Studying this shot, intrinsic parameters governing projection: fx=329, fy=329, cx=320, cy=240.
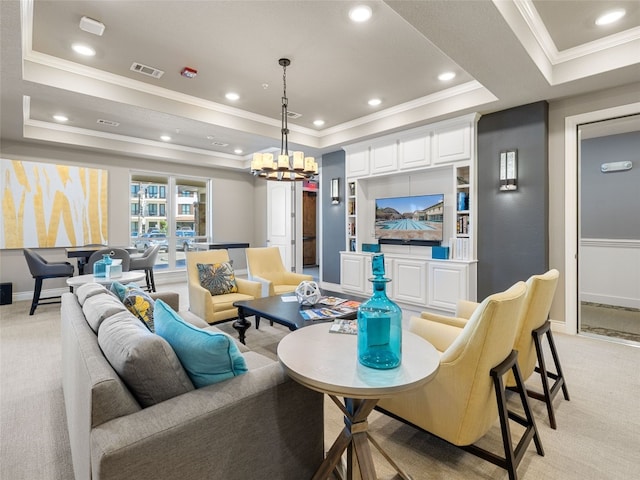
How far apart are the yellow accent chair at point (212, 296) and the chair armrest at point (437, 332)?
2.17 m

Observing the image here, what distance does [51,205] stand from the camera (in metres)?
5.71

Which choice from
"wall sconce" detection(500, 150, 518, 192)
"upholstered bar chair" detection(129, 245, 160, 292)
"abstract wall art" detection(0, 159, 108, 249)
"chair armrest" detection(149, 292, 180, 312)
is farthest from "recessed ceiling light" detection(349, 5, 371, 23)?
A: "abstract wall art" detection(0, 159, 108, 249)

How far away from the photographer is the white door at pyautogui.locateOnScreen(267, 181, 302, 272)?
293 inches

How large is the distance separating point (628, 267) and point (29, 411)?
733 cm

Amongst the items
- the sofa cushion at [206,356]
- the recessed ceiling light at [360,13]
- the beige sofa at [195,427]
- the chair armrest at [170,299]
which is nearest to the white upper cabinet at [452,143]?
the recessed ceiling light at [360,13]

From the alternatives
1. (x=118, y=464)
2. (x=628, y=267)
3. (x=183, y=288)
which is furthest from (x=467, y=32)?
(x=183, y=288)

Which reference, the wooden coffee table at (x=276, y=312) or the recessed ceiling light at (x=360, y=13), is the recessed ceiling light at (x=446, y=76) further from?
the wooden coffee table at (x=276, y=312)

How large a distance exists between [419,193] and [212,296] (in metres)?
3.40

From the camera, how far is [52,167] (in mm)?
5711

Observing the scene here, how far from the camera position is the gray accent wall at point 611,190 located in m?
4.98

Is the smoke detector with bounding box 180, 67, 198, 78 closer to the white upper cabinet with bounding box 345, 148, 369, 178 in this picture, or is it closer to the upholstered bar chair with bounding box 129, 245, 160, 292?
the white upper cabinet with bounding box 345, 148, 369, 178

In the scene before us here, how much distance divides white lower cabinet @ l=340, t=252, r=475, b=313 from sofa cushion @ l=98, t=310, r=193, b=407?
3.13m

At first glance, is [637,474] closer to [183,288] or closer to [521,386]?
[521,386]

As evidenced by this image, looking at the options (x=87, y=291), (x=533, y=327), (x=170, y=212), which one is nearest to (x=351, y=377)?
(x=533, y=327)
